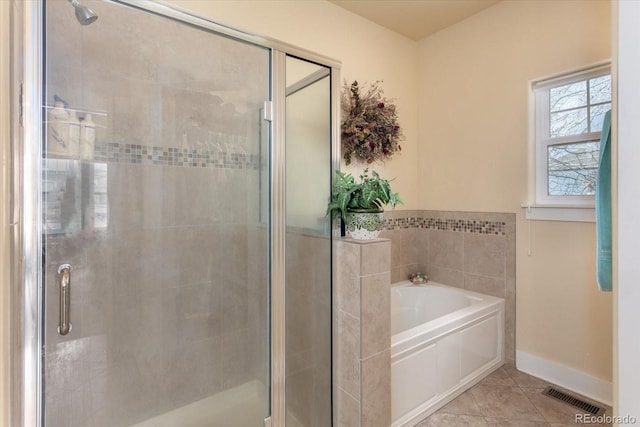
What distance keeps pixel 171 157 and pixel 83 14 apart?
1.99 ft

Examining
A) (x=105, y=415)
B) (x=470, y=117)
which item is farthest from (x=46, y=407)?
(x=470, y=117)

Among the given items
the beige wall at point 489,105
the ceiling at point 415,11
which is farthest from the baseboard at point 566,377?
the ceiling at point 415,11

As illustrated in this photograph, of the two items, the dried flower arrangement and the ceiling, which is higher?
the ceiling

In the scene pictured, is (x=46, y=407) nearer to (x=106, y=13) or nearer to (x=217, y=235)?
(x=217, y=235)

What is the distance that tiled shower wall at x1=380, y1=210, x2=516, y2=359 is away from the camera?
2.43m

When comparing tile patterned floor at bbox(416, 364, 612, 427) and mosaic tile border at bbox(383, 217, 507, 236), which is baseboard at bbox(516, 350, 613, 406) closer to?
tile patterned floor at bbox(416, 364, 612, 427)

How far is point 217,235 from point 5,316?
99 cm

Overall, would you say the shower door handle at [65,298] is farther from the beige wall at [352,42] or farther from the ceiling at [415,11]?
the ceiling at [415,11]

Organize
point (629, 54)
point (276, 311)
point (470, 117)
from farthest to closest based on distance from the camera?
point (470, 117)
point (276, 311)
point (629, 54)

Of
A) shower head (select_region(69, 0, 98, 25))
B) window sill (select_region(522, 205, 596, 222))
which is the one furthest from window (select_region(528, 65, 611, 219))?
shower head (select_region(69, 0, 98, 25))

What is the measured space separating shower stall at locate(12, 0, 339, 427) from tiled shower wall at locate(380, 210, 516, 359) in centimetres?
148

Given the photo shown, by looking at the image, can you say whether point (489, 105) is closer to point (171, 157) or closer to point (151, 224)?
point (171, 157)

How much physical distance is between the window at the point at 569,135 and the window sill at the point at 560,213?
0.07 feet

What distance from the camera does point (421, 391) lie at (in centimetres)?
186
